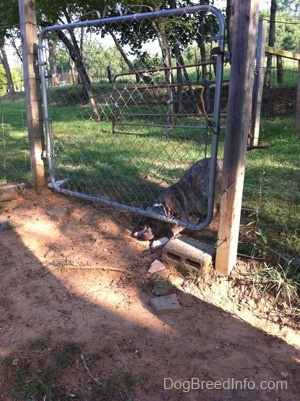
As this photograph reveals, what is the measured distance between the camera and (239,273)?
8.54ft

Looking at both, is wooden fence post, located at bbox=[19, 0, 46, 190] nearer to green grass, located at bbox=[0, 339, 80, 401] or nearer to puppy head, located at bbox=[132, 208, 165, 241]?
puppy head, located at bbox=[132, 208, 165, 241]

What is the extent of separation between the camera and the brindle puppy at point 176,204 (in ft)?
10.6

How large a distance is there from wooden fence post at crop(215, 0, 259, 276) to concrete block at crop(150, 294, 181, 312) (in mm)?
443

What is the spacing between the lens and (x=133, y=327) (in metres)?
2.17

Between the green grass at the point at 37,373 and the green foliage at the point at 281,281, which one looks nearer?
the green grass at the point at 37,373

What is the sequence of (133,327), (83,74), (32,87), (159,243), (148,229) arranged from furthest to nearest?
(83,74) < (32,87) < (148,229) < (159,243) < (133,327)

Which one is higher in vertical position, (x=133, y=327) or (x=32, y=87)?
(x=32, y=87)

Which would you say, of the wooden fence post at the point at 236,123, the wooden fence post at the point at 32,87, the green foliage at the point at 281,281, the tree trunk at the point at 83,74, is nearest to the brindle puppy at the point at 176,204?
the wooden fence post at the point at 236,123

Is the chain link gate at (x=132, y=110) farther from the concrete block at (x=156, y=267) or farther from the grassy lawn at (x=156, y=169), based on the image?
the concrete block at (x=156, y=267)

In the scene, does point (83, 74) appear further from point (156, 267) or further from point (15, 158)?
point (156, 267)

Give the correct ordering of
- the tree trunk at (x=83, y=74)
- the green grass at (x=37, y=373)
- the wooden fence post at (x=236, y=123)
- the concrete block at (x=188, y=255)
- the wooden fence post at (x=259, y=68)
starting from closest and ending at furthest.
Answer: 1. the green grass at (x=37, y=373)
2. the wooden fence post at (x=236, y=123)
3. the concrete block at (x=188, y=255)
4. the tree trunk at (x=83, y=74)
5. the wooden fence post at (x=259, y=68)

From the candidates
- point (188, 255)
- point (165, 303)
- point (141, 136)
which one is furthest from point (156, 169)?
point (165, 303)

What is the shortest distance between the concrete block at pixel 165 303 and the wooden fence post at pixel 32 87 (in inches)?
96.3
